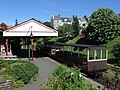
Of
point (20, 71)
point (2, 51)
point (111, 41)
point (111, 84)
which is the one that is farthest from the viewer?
point (111, 41)

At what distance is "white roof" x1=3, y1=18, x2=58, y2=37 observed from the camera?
106ft

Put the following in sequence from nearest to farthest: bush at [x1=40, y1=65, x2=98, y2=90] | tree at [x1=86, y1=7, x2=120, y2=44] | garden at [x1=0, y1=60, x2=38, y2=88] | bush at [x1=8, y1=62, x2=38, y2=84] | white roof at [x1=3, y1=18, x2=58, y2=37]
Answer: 1. bush at [x1=40, y1=65, x2=98, y2=90]
2. garden at [x1=0, y1=60, x2=38, y2=88]
3. bush at [x1=8, y1=62, x2=38, y2=84]
4. white roof at [x1=3, y1=18, x2=58, y2=37]
5. tree at [x1=86, y1=7, x2=120, y2=44]

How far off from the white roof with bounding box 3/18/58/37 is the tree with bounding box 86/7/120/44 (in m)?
12.6

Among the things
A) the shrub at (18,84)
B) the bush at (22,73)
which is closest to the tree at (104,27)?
the bush at (22,73)

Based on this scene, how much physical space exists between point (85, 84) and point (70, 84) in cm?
60

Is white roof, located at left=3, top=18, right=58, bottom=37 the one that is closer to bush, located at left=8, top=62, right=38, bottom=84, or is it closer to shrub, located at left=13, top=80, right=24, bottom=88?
bush, located at left=8, top=62, right=38, bottom=84

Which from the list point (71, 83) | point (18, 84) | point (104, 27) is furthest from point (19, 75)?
point (104, 27)

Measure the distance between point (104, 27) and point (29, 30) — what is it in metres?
15.7

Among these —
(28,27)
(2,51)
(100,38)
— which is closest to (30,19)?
(28,27)

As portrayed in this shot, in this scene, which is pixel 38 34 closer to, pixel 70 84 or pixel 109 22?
pixel 109 22

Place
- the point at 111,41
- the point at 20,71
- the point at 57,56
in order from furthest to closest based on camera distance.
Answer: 1. the point at 111,41
2. the point at 57,56
3. the point at 20,71

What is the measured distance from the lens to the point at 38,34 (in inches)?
1321

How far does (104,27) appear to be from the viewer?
1730 inches

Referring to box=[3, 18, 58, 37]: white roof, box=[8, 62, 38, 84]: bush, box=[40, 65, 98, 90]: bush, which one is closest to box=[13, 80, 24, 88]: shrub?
box=[8, 62, 38, 84]: bush
